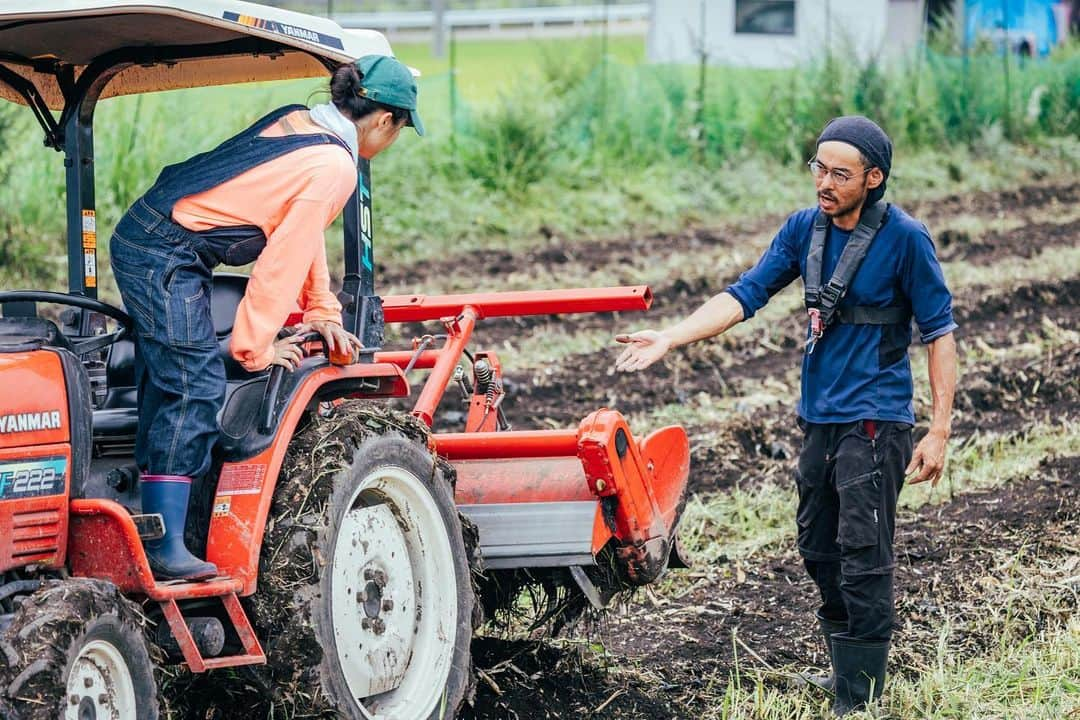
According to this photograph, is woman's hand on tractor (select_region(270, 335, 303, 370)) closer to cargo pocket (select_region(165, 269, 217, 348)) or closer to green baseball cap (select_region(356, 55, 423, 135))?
cargo pocket (select_region(165, 269, 217, 348))

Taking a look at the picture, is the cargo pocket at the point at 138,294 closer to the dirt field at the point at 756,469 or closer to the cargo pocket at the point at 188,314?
the cargo pocket at the point at 188,314

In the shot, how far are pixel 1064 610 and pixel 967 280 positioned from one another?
6.23m

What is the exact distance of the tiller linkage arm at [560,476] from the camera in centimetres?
434

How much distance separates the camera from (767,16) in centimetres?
2355

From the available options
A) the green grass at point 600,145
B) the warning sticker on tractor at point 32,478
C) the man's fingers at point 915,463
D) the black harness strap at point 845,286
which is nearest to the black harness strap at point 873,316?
the black harness strap at point 845,286

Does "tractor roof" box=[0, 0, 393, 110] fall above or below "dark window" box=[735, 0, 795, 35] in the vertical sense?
below

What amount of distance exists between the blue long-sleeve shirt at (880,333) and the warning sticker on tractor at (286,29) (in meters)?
1.58

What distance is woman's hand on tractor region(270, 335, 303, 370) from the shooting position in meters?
3.75

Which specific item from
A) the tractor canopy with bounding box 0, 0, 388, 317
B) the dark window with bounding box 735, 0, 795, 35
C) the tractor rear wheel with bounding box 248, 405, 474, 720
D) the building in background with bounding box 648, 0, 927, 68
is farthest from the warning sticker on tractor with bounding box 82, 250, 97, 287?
the dark window with bounding box 735, 0, 795, 35

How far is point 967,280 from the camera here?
35.7 feet

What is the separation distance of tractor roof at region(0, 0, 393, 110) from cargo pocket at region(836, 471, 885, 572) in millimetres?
1839

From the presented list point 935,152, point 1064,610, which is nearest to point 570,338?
point 1064,610

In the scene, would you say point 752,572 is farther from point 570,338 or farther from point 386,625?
point 570,338

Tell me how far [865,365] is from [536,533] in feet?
3.56
